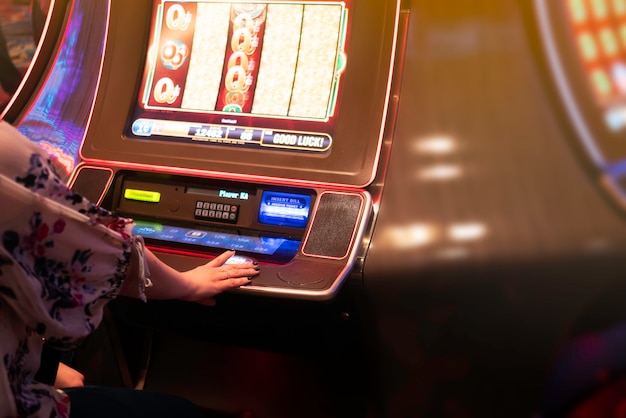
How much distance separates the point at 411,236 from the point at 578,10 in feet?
2.10

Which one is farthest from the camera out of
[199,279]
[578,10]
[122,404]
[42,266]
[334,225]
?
[578,10]

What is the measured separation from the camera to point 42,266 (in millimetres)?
903

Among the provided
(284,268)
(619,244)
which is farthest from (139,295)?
(619,244)

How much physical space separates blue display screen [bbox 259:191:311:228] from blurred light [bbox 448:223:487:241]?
37cm

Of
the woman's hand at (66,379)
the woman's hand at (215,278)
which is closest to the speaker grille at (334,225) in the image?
the woman's hand at (215,278)

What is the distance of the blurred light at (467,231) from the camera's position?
1.52 metres

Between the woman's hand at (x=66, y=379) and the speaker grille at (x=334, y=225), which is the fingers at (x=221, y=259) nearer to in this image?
the speaker grille at (x=334, y=225)

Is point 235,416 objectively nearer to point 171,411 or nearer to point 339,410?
point 339,410

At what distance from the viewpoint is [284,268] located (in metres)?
1.30

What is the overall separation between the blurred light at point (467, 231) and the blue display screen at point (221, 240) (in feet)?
1.28

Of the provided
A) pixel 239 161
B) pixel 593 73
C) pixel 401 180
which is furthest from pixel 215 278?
pixel 593 73

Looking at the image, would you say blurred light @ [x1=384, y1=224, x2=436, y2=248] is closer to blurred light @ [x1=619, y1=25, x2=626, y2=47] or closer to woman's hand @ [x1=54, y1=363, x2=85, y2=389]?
blurred light @ [x1=619, y1=25, x2=626, y2=47]

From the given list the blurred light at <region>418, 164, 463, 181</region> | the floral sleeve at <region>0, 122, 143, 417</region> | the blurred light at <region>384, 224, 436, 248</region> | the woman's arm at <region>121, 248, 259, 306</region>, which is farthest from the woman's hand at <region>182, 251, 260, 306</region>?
the blurred light at <region>418, 164, 463, 181</region>

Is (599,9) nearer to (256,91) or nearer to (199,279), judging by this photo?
(256,91)
